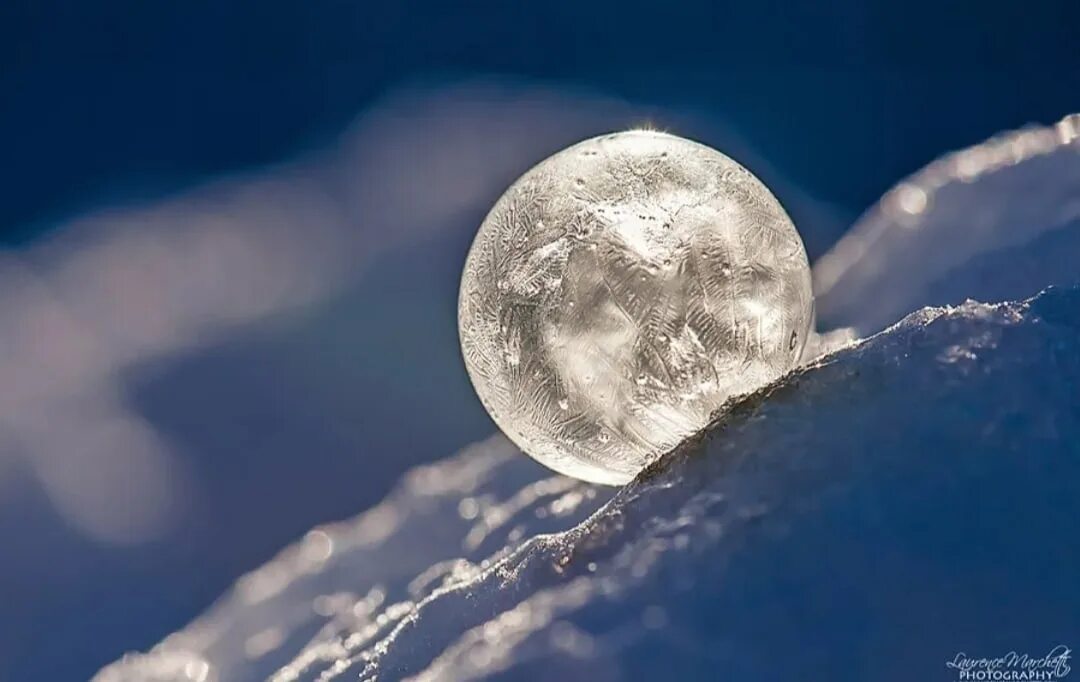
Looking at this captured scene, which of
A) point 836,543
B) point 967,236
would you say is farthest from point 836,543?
point 967,236

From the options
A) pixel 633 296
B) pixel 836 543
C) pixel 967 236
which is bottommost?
pixel 836 543

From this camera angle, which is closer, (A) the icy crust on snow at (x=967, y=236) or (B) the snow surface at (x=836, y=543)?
(B) the snow surface at (x=836, y=543)

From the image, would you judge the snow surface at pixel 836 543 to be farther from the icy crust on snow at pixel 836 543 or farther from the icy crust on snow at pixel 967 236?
the icy crust on snow at pixel 967 236

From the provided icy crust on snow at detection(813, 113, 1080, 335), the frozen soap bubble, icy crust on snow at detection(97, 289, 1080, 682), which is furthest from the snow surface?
icy crust on snow at detection(813, 113, 1080, 335)

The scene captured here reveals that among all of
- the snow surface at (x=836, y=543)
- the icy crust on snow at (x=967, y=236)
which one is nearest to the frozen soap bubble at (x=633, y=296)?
the snow surface at (x=836, y=543)

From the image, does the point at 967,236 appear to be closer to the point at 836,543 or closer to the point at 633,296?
the point at 633,296
